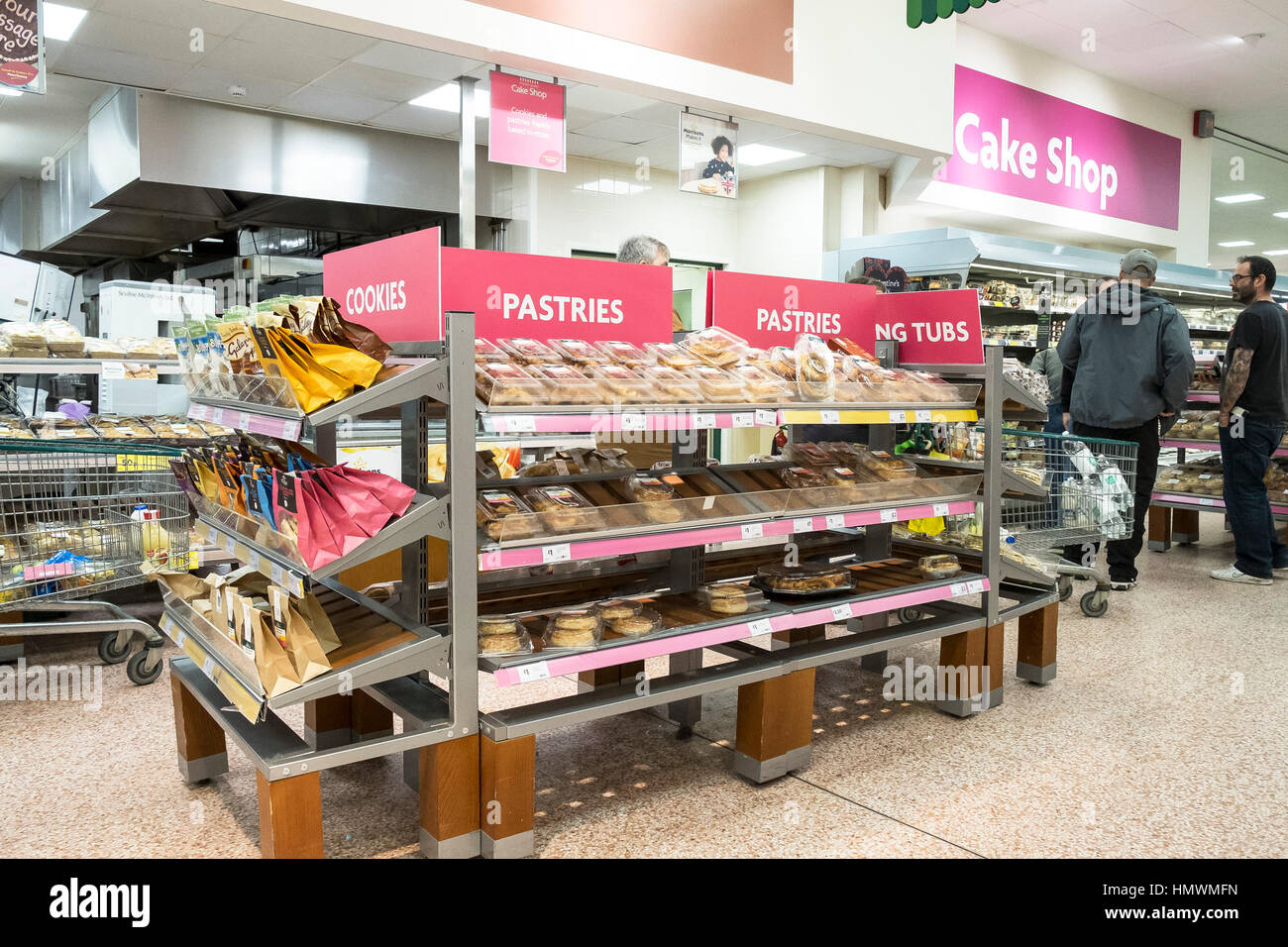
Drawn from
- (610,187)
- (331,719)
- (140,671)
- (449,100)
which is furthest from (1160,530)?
(140,671)

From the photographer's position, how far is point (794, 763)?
306 cm

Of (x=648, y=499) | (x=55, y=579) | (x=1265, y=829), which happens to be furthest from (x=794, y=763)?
(x=55, y=579)

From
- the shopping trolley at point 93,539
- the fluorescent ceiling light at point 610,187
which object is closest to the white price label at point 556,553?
the shopping trolley at point 93,539

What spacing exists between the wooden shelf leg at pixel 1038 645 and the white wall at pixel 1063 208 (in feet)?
18.0

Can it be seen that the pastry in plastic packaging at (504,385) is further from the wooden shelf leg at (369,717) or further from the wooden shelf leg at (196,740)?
the wooden shelf leg at (196,740)

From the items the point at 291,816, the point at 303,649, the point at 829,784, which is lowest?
the point at 829,784

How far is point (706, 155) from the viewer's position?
21.4 ft

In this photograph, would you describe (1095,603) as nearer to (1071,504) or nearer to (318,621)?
(1071,504)

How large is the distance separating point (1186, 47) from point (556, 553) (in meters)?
9.71

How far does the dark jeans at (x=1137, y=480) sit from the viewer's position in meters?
5.62

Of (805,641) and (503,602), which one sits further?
(805,641)

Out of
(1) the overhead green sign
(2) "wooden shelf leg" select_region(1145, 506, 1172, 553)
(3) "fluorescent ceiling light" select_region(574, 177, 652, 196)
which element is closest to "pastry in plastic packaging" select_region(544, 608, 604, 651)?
(1) the overhead green sign

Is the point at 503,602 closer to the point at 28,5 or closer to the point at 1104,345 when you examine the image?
the point at 28,5
